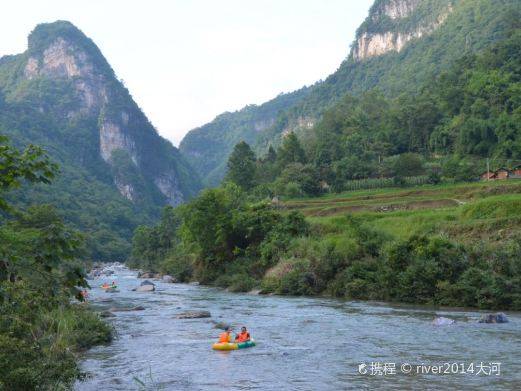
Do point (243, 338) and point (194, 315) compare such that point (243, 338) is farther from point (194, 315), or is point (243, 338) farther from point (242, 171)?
point (242, 171)

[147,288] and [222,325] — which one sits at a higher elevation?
[222,325]

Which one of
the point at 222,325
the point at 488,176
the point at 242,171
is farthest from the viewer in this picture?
the point at 242,171

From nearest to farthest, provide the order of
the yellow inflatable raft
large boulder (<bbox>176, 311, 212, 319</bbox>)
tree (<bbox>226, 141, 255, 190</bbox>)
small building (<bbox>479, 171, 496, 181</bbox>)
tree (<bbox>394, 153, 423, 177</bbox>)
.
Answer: the yellow inflatable raft < large boulder (<bbox>176, 311, 212, 319</bbox>) < small building (<bbox>479, 171, 496, 181</bbox>) < tree (<bbox>394, 153, 423, 177</bbox>) < tree (<bbox>226, 141, 255, 190</bbox>)

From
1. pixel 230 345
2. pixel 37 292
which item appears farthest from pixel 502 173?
pixel 37 292

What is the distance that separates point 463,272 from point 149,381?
2315 cm

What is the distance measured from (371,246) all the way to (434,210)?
11596 mm

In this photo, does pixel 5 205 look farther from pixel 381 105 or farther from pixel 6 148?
pixel 381 105

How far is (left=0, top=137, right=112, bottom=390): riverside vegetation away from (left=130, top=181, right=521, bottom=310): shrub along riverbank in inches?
802

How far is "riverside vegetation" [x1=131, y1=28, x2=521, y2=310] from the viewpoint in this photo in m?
36.3

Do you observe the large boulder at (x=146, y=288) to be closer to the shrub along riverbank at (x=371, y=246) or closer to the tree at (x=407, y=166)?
the shrub along riverbank at (x=371, y=246)

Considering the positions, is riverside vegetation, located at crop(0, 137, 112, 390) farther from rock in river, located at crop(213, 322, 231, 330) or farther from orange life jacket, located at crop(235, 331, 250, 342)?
orange life jacket, located at crop(235, 331, 250, 342)

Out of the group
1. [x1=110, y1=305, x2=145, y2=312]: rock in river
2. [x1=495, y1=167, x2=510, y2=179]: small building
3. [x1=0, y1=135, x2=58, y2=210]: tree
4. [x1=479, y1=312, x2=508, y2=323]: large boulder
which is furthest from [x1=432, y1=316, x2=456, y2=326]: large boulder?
[x1=495, y1=167, x2=510, y2=179]: small building

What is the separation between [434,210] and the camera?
51.8m

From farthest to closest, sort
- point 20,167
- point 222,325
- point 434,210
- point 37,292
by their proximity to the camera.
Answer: point 434,210, point 222,325, point 37,292, point 20,167
